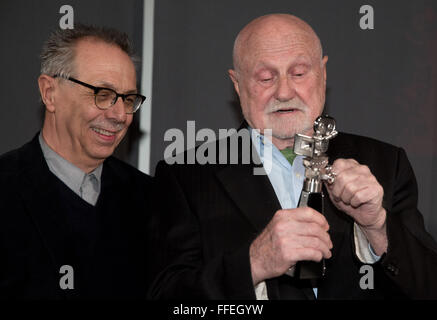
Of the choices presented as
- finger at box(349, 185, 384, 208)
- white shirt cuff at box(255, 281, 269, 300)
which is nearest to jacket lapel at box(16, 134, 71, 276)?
white shirt cuff at box(255, 281, 269, 300)

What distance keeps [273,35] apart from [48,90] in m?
0.91

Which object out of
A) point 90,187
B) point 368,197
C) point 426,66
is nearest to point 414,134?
point 426,66

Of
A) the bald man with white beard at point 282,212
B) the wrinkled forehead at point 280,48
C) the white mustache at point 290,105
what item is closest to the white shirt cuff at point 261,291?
the bald man with white beard at point 282,212

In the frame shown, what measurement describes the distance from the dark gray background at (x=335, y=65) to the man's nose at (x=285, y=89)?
86 centimetres

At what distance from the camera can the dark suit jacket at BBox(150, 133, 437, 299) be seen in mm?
1596

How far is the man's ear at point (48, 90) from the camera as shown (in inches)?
85.2

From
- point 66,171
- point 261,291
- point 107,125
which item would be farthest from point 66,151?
point 261,291

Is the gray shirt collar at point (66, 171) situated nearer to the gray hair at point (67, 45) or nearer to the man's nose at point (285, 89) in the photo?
the gray hair at point (67, 45)

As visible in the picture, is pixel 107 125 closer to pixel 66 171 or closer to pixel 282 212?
pixel 66 171

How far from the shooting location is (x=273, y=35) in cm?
186

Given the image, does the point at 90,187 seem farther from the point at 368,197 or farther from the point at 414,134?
the point at 414,134

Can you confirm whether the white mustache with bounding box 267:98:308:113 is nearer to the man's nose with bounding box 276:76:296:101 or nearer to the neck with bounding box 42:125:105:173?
the man's nose with bounding box 276:76:296:101

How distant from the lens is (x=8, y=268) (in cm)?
191
